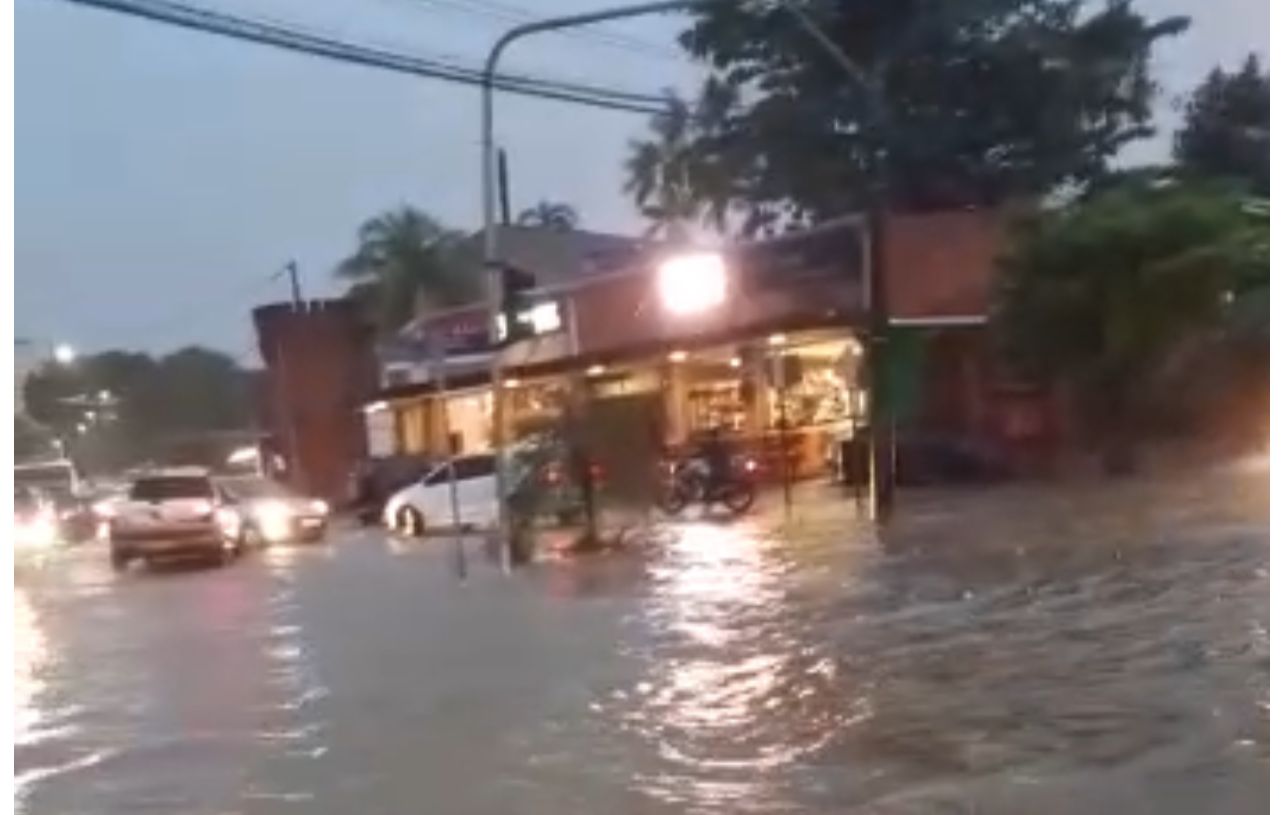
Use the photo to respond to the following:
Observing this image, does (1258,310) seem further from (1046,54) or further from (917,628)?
(917,628)

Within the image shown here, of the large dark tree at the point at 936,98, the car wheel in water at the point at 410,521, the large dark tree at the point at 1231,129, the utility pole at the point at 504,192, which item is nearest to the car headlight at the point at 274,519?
the car wheel in water at the point at 410,521

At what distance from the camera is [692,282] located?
268 cm

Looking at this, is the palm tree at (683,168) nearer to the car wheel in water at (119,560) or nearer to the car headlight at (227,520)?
the car headlight at (227,520)

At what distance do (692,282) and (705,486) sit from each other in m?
0.25

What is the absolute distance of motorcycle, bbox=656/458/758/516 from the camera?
2.77m

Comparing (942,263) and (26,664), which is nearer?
(942,263)

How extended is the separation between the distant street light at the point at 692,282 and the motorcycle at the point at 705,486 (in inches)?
7.8

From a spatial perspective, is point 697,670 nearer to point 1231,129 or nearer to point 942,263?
point 942,263

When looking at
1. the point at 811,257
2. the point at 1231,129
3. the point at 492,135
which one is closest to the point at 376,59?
the point at 492,135

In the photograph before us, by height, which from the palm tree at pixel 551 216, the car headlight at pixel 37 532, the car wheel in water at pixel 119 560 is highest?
the palm tree at pixel 551 216

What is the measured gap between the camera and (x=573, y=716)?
9.61 ft

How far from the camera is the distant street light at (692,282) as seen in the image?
2.67m

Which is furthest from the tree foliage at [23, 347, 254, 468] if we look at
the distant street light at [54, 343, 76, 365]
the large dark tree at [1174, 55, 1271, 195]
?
the large dark tree at [1174, 55, 1271, 195]

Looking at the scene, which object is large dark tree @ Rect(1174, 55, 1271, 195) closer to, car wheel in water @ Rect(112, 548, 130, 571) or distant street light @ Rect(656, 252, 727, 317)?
distant street light @ Rect(656, 252, 727, 317)
